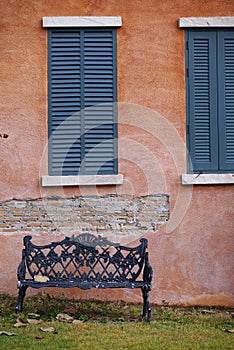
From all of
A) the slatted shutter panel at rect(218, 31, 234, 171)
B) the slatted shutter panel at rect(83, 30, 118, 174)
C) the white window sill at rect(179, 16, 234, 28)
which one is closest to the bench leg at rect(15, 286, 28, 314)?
the slatted shutter panel at rect(83, 30, 118, 174)

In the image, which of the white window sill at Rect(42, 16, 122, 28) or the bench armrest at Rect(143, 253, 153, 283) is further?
the white window sill at Rect(42, 16, 122, 28)

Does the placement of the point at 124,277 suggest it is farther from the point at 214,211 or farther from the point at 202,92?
the point at 202,92

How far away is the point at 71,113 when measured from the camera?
769cm

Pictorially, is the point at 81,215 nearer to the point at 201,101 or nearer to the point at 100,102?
the point at 100,102

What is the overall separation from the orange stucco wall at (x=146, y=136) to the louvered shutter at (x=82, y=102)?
0.11 m

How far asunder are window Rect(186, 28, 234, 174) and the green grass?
1.85 m

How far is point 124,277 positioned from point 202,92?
8.32 ft

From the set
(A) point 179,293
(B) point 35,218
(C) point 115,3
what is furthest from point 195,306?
(C) point 115,3

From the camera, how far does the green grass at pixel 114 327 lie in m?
5.64

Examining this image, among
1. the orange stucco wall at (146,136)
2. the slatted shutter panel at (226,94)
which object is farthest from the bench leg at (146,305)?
the slatted shutter panel at (226,94)

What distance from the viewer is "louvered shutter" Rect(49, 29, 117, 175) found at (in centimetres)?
766

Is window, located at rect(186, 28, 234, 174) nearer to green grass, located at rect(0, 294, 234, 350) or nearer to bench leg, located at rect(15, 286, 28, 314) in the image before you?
green grass, located at rect(0, 294, 234, 350)

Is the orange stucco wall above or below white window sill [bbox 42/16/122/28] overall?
below

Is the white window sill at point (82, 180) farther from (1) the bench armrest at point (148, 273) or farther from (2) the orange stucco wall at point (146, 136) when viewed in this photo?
(1) the bench armrest at point (148, 273)
